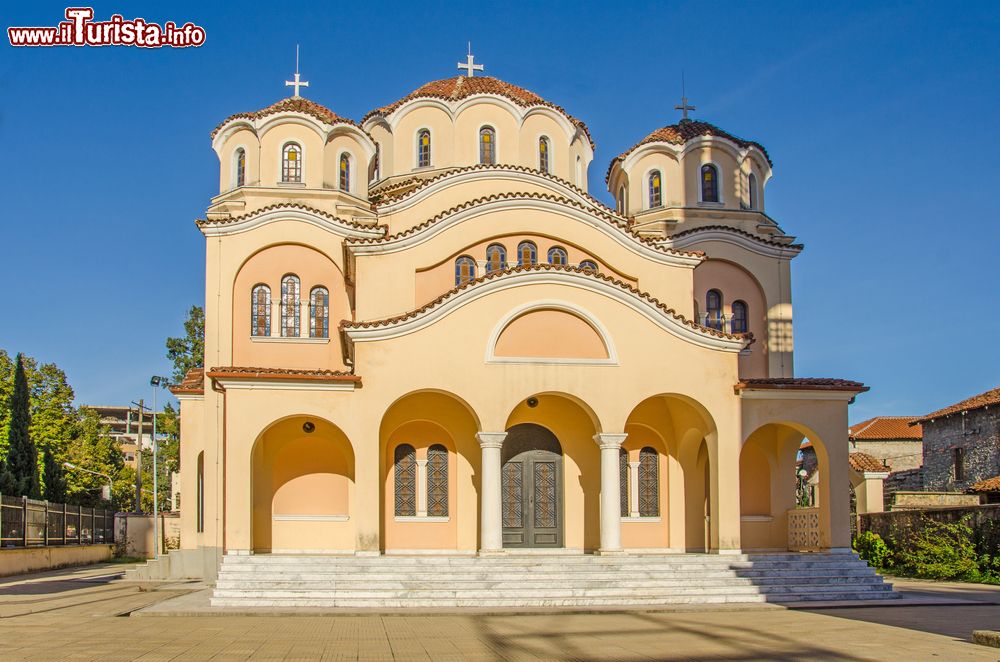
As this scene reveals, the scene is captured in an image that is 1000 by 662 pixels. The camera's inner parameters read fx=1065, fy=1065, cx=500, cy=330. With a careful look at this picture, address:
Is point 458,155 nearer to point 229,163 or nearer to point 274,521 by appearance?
point 229,163

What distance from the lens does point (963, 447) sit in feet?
127

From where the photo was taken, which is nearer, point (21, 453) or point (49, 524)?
point (49, 524)

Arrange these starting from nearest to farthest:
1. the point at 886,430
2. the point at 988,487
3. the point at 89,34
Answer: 1. the point at 89,34
2. the point at 988,487
3. the point at 886,430

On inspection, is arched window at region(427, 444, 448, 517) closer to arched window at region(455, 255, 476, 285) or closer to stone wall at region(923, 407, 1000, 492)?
arched window at region(455, 255, 476, 285)

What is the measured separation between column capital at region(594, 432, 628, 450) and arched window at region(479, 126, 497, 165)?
9.36m

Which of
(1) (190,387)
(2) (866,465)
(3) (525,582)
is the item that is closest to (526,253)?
(3) (525,582)

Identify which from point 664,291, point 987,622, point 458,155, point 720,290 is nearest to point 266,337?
point 458,155

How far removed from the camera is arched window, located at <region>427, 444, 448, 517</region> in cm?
2280

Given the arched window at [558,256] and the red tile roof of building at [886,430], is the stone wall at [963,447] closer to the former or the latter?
the red tile roof of building at [886,430]

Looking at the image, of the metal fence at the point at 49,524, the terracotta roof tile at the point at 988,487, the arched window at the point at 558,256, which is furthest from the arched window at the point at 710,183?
the metal fence at the point at 49,524

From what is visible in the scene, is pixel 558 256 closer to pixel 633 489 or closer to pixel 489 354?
pixel 489 354

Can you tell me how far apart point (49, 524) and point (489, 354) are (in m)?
21.6

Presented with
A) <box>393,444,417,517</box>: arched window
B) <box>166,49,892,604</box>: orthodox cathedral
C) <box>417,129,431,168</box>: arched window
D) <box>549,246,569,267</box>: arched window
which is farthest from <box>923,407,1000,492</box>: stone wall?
<box>393,444,417,517</box>: arched window

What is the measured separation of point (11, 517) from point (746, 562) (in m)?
22.3
